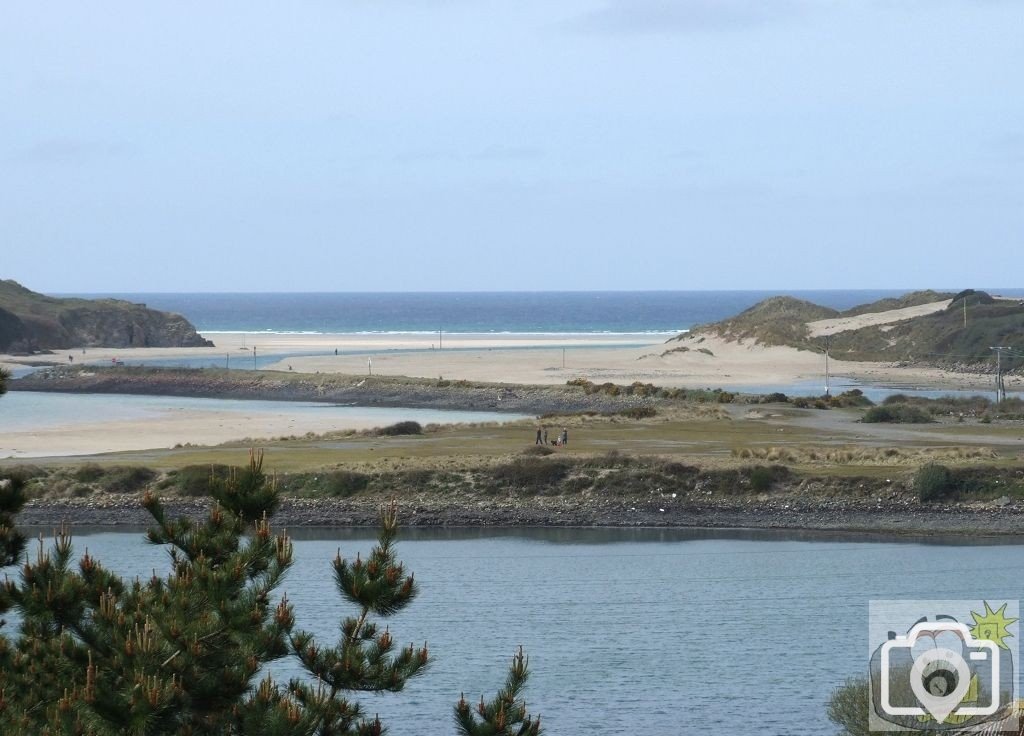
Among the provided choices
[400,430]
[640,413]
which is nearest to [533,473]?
[400,430]

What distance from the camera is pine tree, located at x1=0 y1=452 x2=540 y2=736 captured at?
37.2ft

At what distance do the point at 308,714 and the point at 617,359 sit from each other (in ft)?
380

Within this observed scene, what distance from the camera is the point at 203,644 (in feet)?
38.3

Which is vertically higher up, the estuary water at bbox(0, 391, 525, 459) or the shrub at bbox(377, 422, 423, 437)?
the shrub at bbox(377, 422, 423, 437)

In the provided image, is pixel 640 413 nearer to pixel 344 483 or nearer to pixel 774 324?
pixel 344 483

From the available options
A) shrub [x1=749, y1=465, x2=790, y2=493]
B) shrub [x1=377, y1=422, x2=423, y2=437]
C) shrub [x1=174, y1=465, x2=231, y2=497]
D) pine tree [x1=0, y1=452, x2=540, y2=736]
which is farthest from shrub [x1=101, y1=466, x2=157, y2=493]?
pine tree [x1=0, y1=452, x2=540, y2=736]

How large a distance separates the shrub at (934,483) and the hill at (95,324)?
112776 mm

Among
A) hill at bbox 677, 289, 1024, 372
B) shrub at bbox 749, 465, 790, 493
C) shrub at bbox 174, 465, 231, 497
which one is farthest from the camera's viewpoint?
hill at bbox 677, 289, 1024, 372

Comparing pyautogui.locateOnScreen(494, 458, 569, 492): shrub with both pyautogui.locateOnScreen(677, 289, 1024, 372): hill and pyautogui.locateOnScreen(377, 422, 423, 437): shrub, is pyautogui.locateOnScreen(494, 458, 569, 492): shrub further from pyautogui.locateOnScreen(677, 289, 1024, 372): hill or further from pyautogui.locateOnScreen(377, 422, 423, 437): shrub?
pyautogui.locateOnScreen(677, 289, 1024, 372): hill

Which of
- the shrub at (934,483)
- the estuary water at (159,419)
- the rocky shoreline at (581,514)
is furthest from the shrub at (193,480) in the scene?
the shrub at (934,483)

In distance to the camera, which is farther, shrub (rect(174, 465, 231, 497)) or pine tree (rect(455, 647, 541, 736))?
shrub (rect(174, 465, 231, 497))

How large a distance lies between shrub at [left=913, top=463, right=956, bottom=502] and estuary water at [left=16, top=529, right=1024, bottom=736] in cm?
321

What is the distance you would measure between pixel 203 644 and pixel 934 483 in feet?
123

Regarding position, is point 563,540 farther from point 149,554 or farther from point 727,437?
point 727,437
